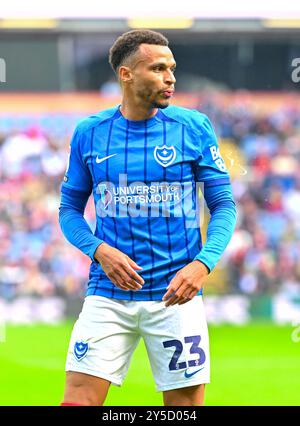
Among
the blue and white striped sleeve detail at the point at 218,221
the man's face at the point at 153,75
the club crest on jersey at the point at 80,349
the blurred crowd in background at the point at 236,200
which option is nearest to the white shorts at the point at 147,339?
the club crest on jersey at the point at 80,349

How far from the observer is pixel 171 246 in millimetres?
4637

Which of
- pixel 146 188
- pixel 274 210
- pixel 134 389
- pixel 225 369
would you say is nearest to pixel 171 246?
pixel 146 188

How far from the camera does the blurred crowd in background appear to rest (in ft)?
57.2

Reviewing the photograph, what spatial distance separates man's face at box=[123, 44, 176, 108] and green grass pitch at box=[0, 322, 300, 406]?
13.5 ft

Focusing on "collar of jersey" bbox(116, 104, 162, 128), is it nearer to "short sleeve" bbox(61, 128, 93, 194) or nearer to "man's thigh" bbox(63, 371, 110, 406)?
"short sleeve" bbox(61, 128, 93, 194)

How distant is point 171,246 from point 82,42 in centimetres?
1466

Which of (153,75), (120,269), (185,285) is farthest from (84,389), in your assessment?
(153,75)

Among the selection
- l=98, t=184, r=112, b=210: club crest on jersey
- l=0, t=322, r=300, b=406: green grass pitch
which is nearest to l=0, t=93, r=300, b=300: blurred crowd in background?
l=0, t=322, r=300, b=406: green grass pitch

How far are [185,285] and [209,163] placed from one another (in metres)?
0.66

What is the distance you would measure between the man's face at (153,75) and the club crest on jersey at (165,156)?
0.22 m

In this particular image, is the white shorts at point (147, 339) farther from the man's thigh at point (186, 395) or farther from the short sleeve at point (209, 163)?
the short sleeve at point (209, 163)

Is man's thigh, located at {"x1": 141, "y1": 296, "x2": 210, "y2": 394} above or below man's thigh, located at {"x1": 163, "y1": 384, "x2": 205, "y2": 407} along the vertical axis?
above

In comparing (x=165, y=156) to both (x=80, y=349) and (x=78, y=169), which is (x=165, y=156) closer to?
(x=78, y=169)

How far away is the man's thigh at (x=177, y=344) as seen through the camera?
455cm
